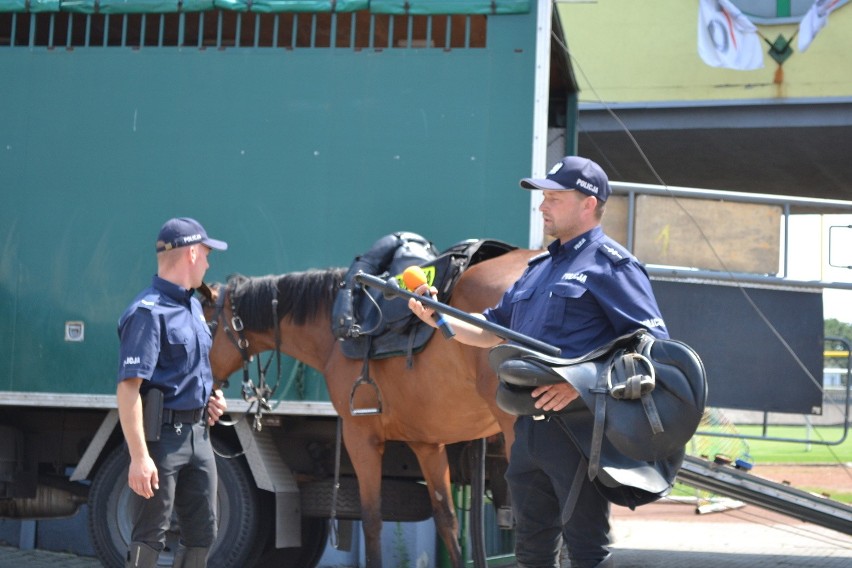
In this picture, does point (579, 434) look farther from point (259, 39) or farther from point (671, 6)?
point (671, 6)

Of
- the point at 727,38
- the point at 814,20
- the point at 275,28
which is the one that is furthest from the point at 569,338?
the point at 727,38

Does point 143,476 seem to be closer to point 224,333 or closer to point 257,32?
point 224,333

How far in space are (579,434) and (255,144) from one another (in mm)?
4004

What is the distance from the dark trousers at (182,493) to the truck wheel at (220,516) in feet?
6.66

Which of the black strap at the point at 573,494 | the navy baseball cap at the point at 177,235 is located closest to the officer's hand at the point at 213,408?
the navy baseball cap at the point at 177,235

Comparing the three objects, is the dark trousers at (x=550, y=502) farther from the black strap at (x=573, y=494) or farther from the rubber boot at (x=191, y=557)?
the rubber boot at (x=191, y=557)

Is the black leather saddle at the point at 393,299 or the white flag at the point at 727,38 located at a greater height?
the white flag at the point at 727,38

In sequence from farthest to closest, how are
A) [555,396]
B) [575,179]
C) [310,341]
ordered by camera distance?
[310,341], [575,179], [555,396]

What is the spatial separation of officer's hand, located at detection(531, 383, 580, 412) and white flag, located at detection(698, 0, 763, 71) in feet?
35.0

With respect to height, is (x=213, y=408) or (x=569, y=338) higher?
(x=569, y=338)

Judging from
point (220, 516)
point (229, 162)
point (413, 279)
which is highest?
point (229, 162)

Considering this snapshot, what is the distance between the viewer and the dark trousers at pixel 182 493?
15.4 ft

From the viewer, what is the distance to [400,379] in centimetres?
639

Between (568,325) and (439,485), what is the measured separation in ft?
10.5
